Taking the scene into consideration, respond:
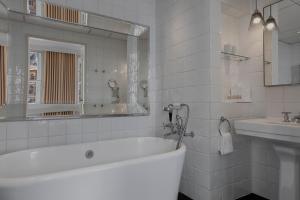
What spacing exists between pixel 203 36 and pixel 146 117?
1127mm

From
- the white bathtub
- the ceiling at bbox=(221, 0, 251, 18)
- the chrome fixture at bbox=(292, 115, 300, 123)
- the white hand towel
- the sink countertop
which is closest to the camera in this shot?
the white bathtub

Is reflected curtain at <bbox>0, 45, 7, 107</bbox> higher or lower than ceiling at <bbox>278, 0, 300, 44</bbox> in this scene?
lower

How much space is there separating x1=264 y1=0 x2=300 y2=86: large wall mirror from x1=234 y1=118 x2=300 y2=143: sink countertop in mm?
527

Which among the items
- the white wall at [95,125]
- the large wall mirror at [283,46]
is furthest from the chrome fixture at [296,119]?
the white wall at [95,125]

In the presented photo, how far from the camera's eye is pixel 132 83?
2379 millimetres

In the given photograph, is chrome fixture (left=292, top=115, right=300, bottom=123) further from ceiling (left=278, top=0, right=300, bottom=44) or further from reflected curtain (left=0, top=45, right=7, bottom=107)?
reflected curtain (left=0, top=45, right=7, bottom=107)

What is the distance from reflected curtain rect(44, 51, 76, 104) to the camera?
1889mm

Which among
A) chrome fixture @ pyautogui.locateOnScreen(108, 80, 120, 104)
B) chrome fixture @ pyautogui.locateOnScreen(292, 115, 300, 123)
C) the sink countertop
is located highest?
chrome fixture @ pyautogui.locateOnScreen(108, 80, 120, 104)

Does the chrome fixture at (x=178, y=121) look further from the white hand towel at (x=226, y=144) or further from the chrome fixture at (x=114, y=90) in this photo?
the chrome fixture at (x=114, y=90)

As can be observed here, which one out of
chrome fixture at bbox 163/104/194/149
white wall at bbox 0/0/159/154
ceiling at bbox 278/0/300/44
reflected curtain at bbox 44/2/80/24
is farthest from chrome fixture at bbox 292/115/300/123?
reflected curtain at bbox 44/2/80/24

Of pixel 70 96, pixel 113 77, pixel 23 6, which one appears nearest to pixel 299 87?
pixel 113 77

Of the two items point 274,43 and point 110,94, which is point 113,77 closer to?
point 110,94

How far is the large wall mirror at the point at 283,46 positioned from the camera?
1.76 m

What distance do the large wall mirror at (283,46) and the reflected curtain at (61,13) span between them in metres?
1.94
